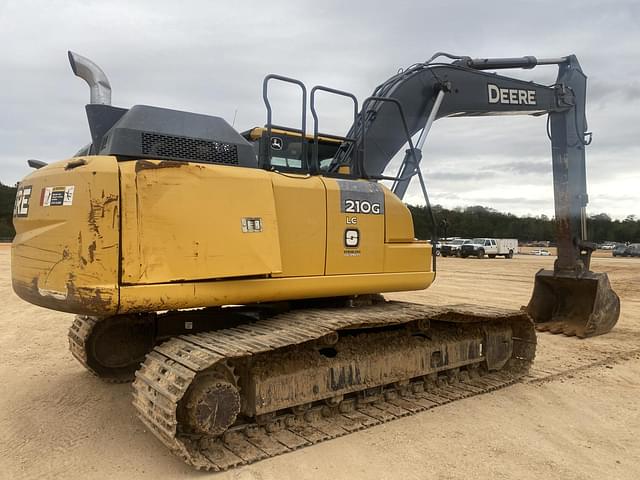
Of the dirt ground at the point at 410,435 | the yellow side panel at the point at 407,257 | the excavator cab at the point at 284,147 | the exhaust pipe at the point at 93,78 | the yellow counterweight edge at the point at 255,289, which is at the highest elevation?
the exhaust pipe at the point at 93,78

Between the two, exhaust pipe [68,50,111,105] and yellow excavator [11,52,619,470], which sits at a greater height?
exhaust pipe [68,50,111,105]

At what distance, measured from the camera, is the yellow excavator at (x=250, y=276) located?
14.0ft

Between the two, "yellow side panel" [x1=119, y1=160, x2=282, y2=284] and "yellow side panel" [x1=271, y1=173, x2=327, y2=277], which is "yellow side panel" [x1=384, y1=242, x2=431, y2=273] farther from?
"yellow side panel" [x1=119, y1=160, x2=282, y2=284]

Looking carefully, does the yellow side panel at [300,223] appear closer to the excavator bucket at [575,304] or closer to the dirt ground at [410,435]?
the dirt ground at [410,435]

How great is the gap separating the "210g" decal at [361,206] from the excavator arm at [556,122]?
1.97 meters

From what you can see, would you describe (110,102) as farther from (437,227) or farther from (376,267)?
(437,227)

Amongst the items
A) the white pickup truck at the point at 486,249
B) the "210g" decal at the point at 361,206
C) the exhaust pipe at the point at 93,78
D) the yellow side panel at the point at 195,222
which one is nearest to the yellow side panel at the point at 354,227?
the "210g" decal at the point at 361,206

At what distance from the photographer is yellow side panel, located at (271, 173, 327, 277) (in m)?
5.10

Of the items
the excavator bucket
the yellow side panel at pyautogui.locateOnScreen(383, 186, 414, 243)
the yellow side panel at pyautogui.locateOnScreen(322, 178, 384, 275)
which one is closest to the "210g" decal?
the yellow side panel at pyautogui.locateOnScreen(322, 178, 384, 275)

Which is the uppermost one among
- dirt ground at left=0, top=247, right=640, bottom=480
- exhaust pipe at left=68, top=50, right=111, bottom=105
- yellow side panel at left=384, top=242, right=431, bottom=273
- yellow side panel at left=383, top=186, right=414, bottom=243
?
exhaust pipe at left=68, top=50, right=111, bottom=105

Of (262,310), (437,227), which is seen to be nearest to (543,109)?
(437,227)

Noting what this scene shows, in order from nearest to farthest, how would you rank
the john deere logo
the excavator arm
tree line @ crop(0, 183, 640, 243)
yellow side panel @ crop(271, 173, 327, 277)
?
1. yellow side panel @ crop(271, 173, 327, 277)
2. the john deere logo
3. the excavator arm
4. tree line @ crop(0, 183, 640, 243)

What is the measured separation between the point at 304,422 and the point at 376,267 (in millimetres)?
1687

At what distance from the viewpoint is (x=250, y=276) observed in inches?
→ 193
